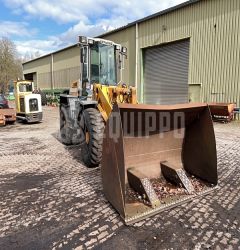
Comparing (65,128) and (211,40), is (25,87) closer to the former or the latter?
(65,128)

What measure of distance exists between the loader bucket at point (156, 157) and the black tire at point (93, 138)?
3.32ft

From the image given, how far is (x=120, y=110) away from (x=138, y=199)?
1.14 m

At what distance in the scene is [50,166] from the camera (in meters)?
4.80

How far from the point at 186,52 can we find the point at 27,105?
26.6 ft

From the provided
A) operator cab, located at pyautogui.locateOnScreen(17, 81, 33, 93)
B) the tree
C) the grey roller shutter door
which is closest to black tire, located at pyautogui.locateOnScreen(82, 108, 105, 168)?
operator cab, located at pyautogui.locateOnScreen(17, 81, 33, 93)

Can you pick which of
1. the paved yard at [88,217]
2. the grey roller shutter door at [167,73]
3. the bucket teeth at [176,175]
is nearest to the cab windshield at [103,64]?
the paved yard at [88,217]

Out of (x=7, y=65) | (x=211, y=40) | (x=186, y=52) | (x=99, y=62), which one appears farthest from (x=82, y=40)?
(x=7, y=65)

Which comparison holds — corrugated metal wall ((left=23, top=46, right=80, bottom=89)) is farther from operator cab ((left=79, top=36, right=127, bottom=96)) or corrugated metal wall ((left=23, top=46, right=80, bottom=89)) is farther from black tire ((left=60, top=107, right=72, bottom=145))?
operator cab ((left=79, top=36, right=127, bottom=96))

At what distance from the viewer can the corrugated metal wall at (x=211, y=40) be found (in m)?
10.8

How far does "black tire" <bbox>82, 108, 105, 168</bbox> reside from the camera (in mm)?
4422

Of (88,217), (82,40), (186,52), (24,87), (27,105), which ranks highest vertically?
(186,52)

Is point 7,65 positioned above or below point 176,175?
above

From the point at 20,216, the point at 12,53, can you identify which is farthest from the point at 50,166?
the point at 12,53

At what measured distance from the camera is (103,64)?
6.27 meters
